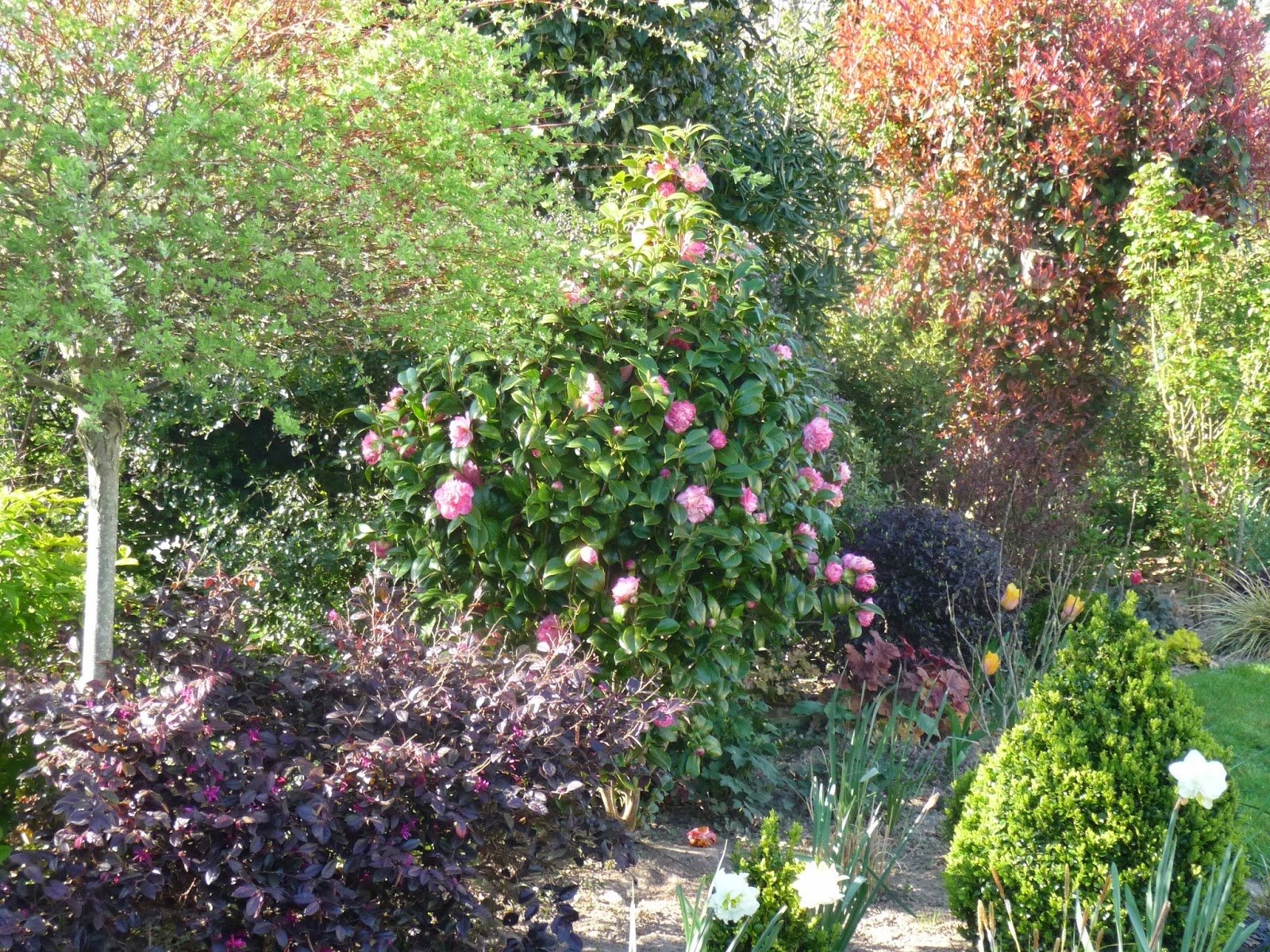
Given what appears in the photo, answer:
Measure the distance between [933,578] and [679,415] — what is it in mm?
2562

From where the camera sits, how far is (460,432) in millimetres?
3289

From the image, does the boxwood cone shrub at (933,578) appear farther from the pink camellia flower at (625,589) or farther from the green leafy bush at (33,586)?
the green leafy bush at (33,586)

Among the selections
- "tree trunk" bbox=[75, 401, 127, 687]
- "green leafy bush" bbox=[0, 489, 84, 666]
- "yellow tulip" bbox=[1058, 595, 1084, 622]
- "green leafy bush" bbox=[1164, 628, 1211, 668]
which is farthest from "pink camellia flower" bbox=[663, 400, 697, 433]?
"green leafy bush" bbox=[1164, 628, 1211, 668]

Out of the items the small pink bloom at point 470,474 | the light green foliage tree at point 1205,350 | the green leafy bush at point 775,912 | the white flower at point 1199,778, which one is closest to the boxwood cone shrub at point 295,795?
the green leafy bush at point 775,912

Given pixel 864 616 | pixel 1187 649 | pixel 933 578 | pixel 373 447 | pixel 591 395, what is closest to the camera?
pixel 591 395

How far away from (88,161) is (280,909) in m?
1.59

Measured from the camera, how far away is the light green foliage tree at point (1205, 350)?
22.8ft

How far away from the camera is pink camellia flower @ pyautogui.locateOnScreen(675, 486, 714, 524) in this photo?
3.14 meters

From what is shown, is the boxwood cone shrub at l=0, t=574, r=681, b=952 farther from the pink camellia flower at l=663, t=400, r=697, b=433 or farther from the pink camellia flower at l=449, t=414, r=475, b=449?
the pink camellia flower at l=663, t=400, r=697, b=433

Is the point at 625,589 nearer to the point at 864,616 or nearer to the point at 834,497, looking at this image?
the point at 834,497

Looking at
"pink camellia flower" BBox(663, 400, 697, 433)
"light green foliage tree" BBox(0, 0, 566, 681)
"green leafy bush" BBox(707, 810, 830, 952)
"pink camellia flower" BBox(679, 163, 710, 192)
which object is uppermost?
"pink camellia flower" BBox(679, 163, 710, 192)

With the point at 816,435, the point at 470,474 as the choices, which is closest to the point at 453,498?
the point at 470,474

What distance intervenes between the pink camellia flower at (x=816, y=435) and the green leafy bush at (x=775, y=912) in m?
1.53

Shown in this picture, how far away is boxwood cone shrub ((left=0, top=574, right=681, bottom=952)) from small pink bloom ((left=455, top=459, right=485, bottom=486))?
75cm
